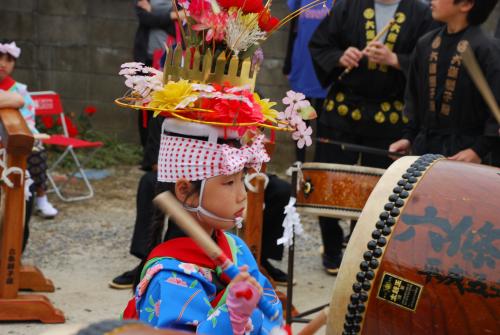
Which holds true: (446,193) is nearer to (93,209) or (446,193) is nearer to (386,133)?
(386,133)

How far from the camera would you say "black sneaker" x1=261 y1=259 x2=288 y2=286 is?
5.49 m

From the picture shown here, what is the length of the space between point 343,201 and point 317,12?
257cm

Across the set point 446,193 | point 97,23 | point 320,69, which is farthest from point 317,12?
point 446,193

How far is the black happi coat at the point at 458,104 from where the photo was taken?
4523mm

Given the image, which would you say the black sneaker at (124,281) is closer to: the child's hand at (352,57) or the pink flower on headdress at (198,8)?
the child's hand at (352,57)

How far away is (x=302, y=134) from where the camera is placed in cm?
289

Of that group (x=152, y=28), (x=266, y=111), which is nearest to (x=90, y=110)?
(x=152, y=28)

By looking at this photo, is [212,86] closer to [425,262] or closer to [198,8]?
[198,8]

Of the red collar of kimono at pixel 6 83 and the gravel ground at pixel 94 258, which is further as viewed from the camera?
the red collar of kimono at pixel 6 83

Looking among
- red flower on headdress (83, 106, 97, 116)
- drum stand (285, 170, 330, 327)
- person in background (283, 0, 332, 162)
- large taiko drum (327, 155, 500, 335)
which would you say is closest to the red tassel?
large taiko drum (327, 155, 500, 335)

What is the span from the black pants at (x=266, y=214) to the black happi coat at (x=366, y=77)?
2.00ft

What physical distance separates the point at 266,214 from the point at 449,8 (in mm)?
1656

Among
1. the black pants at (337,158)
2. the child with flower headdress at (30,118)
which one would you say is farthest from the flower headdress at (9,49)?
the black pants at (337,158)

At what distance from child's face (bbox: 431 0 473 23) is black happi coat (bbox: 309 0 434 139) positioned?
2.68 feet
